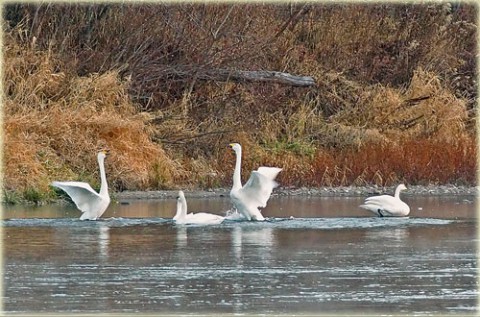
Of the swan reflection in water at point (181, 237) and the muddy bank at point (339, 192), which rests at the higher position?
the muddy bank at point (339, 192)

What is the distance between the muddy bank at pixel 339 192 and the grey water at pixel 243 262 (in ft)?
5.69

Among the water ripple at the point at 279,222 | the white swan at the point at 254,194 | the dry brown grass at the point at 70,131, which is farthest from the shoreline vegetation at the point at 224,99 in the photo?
the white swan at the point at 254,194

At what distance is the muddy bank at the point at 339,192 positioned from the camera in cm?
2070

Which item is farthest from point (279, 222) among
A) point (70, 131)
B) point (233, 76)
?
point (233, 76)

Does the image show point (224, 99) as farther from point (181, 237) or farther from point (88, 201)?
point (181, 237)

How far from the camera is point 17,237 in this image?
49.0 feet

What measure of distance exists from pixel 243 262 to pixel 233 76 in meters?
11.7

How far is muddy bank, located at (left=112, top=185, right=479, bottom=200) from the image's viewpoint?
2070cm

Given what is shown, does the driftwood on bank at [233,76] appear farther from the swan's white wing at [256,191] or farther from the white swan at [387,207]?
the swan's white wing at [256,191]

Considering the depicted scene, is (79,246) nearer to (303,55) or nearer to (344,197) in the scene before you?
(344,197)

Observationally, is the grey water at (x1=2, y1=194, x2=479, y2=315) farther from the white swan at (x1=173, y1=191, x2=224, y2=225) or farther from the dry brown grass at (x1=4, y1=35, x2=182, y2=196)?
the dry brown grass at (x1=4, y1=35, x2=182, y2=196)

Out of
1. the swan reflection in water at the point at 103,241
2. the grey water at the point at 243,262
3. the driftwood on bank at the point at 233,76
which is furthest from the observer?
the driftwood on bank at the point at 233,76

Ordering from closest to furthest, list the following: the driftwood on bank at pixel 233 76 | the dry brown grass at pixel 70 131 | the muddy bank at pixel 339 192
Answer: the dry brown grass at pixel 70 131 < the muddy bank at pixel 339 192 < the driftwood on bank at pixel 233 76

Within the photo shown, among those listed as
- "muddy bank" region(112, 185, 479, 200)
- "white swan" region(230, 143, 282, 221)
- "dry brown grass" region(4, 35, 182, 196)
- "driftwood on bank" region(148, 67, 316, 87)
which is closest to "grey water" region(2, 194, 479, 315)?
"white swan" region(230, 143, 282, 221)
